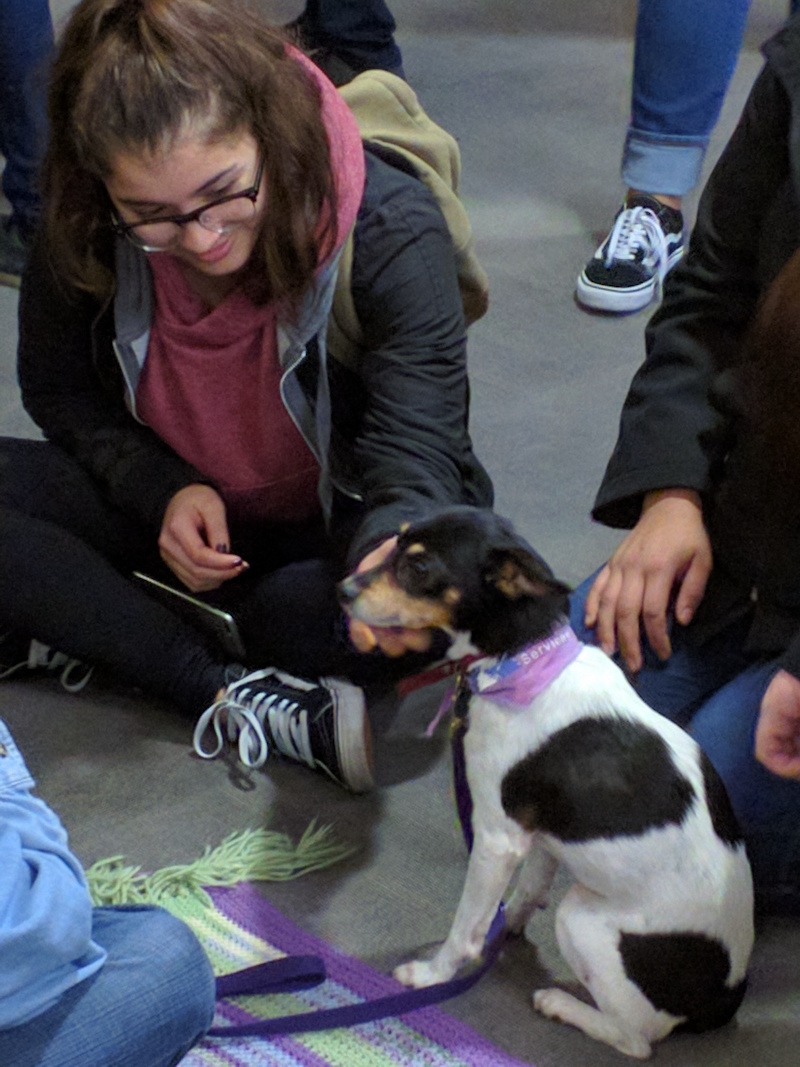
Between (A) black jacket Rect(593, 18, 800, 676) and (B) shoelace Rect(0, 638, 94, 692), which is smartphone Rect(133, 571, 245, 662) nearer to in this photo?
(B) shoelace Rect(0, 638, 94, 692)

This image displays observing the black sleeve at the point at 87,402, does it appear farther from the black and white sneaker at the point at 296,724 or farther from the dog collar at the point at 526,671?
the dog collar at the point at 526,671

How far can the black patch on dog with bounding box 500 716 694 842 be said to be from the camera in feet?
3.58

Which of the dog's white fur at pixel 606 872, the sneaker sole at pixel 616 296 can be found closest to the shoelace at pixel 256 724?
the dog's white fur at pixel 606 872

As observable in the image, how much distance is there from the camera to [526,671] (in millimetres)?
1108

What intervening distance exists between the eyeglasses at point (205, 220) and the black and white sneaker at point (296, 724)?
1.97 ft

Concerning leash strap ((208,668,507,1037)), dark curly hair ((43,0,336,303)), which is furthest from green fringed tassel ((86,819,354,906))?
dark curly hair ((43,0,336,303))

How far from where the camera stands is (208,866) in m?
1.37

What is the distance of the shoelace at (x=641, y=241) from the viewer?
2.44 metres

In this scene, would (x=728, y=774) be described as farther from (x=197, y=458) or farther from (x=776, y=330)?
(x=197, y=458)

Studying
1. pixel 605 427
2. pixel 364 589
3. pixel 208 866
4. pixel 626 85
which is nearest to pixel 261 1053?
pixel 208 866

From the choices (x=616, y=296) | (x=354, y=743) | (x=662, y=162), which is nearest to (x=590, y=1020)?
(x=354, y=743)

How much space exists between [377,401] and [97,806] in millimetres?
623

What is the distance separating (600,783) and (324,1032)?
40 cm

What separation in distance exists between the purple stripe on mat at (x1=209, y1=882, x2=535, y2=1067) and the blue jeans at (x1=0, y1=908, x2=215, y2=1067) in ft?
0.61
